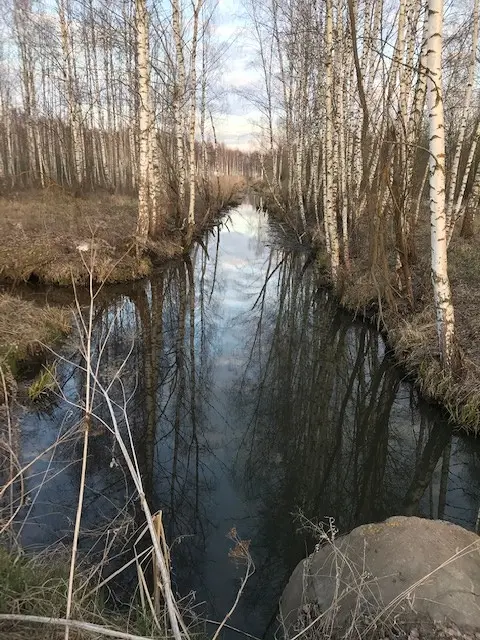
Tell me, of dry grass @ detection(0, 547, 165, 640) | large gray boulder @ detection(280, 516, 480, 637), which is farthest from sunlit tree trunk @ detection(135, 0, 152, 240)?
large gray boulder @ detection(280, 516, 480, 637)

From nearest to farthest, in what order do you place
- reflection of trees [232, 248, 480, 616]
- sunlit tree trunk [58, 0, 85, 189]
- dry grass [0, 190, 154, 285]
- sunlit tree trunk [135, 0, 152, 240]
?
reflection of trees [232, 248, 480, 616]
sunlit tree trunk [135, 0, 152, 240]
dry grass [0, 190, 154, 285]
sunlit tree trunk [58, 0, 85, 189]

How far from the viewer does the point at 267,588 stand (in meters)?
3.49

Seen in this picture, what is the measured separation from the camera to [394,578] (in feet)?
8.91

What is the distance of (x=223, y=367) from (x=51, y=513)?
3739mm

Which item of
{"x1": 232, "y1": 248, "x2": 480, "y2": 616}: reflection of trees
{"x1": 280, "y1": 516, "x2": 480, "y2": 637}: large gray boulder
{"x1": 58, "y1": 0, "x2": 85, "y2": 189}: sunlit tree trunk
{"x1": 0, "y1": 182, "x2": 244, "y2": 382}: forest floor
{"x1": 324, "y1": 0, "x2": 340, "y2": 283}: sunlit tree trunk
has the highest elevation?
{"x1": 58, "y1": 0, "x2": 85, "y2": 189}: sunlit tree trunk

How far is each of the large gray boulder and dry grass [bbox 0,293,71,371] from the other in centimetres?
450

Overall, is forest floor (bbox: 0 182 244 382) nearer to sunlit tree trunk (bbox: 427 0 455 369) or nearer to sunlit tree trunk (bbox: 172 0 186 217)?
sunlit tree trunk (bbox: 172 0 186 217)

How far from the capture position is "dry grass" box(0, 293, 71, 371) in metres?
6.23

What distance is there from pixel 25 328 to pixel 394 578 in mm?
6093

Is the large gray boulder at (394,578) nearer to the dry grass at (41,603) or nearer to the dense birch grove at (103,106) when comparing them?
→ the dry grass at (41,603)

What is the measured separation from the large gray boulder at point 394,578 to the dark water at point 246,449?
1.81 feet

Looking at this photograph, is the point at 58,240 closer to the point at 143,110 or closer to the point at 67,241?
the point at 67,241

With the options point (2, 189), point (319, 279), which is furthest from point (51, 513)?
point (2, 189)

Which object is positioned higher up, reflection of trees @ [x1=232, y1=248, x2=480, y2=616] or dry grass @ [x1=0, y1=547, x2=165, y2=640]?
dry grass @ [x1=0, y1=547, x2=165, y2=640]
